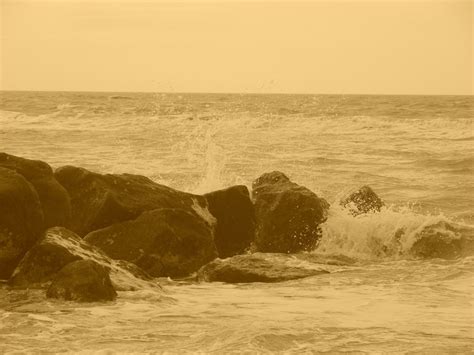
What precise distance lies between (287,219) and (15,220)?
127 inches

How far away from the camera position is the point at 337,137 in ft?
80.5

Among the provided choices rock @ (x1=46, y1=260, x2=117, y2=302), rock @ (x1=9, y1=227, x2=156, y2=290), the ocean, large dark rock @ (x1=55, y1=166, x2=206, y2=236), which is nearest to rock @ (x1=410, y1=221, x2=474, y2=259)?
the ocean

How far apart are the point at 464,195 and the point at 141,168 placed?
641 centimetres

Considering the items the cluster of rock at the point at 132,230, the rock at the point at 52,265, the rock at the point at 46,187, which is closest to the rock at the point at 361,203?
the cluster of rock at the point at 132,230

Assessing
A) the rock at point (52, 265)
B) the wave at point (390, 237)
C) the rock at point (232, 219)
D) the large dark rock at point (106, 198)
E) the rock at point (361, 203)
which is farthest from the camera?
the rock at point (361, 203)

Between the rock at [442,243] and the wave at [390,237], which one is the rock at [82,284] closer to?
the wave at [390,237]

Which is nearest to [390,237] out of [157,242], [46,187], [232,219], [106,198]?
[232,219]

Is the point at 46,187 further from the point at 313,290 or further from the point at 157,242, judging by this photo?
the point at 313,290

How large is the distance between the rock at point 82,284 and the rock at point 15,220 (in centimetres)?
91

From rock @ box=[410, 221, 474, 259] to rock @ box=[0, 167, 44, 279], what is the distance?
415cm

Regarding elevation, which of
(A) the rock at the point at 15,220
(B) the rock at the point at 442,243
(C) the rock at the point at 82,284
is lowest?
(B) the rock at the point at 442,243

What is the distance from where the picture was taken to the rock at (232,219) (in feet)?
28.8

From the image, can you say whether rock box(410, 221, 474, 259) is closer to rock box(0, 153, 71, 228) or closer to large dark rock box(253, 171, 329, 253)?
large dark rock box(253, 171, 329, 253)

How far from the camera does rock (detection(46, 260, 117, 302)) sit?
6039 millimetres
